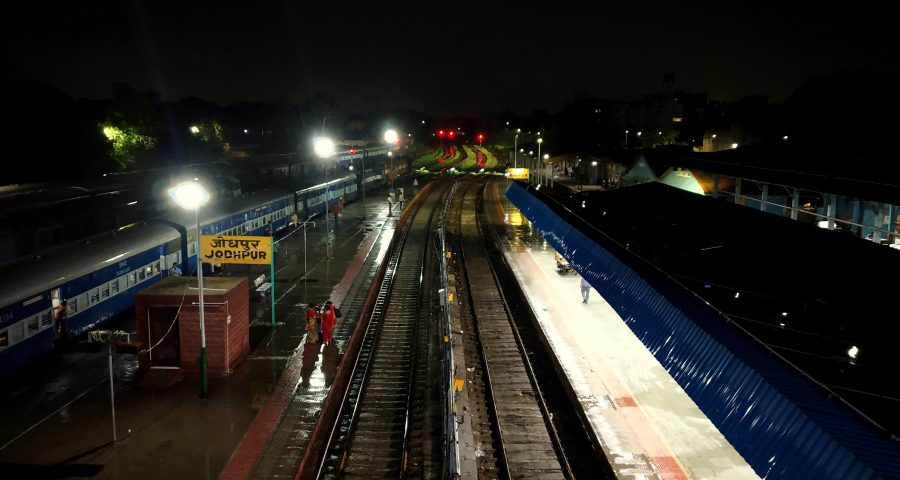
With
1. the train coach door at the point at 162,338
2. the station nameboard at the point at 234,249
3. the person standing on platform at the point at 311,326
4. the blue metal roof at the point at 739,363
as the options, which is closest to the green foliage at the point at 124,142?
the station nameboard at the point at 234,249

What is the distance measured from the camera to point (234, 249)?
16859 millimetres

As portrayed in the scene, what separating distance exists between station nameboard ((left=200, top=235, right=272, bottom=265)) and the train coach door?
187 cm

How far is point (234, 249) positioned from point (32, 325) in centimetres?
503

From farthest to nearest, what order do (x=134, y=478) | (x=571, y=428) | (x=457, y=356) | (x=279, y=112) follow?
(x=279, y=112) → (x=457, y=356) → (x=571, y=428) → (x=134, y=478)

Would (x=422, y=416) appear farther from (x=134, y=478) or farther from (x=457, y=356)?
(x=134, y=478)

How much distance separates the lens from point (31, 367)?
51.2 ft

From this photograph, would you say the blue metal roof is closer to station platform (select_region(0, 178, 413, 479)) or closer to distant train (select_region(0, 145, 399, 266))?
station platform (select_region(0, 178, 413, 479))

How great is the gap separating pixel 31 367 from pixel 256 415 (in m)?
6.69

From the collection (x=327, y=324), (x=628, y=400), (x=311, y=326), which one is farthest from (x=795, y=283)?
(x=311, y=326)

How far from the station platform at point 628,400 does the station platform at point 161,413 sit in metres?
6.28

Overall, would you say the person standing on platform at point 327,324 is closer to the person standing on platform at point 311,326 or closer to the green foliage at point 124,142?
the person standing on platform at point 311,326

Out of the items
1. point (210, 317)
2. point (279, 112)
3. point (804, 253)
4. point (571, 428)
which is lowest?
point (571, 428)

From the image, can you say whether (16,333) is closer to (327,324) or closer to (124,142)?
(327,324)

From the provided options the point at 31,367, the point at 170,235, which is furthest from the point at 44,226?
the point at 31,367
